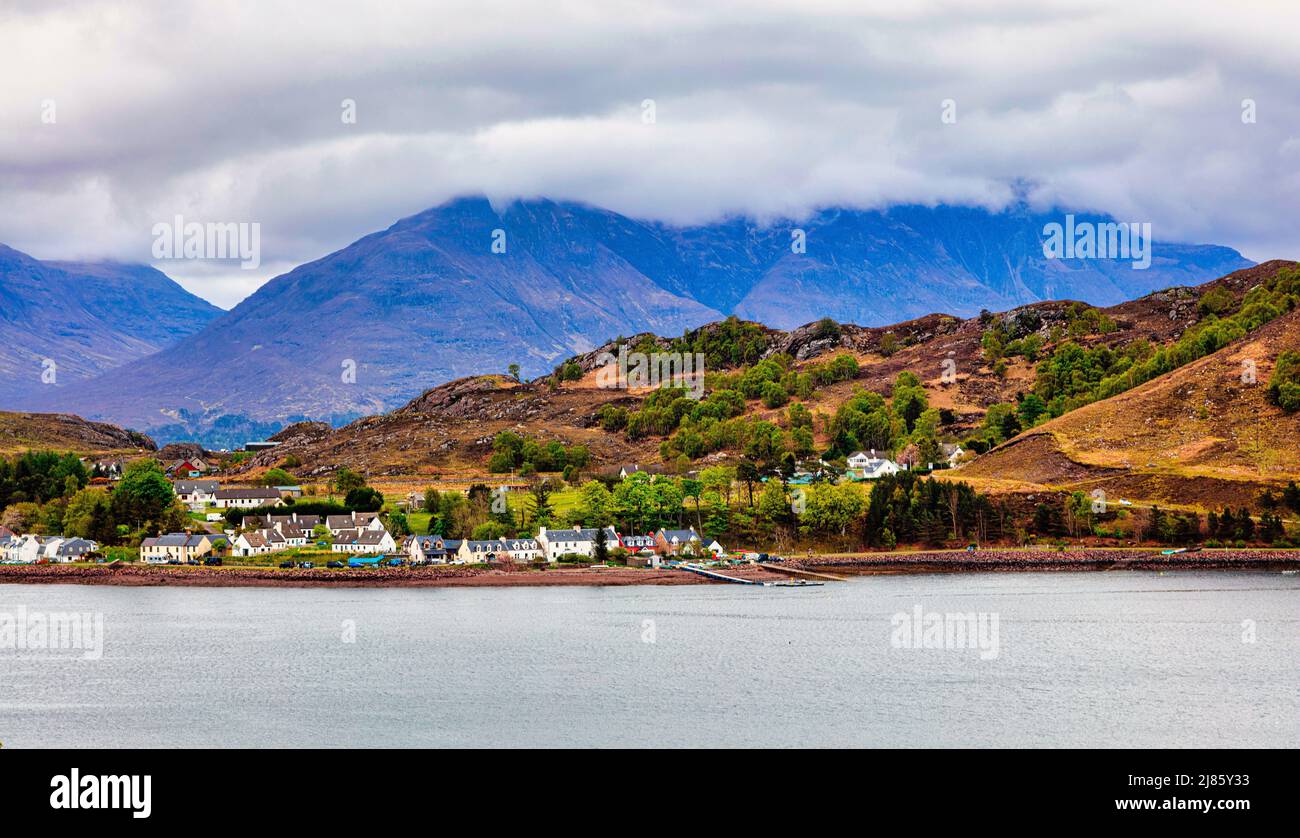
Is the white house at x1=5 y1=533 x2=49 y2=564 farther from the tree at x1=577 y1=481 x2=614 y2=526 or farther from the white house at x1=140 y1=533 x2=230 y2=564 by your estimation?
the tree at x1=577 y1=481 x2=614 y2=526

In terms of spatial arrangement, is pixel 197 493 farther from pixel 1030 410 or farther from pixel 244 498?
pixel 1030 410

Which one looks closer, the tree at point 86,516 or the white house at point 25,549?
the white house at point 25,549

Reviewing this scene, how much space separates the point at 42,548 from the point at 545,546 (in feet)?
155

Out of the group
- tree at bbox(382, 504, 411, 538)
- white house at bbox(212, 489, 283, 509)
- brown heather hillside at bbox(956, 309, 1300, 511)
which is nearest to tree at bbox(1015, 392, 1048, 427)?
brown heather hillside at bbox(956, 309, 1300, 511)

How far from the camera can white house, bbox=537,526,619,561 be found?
121m

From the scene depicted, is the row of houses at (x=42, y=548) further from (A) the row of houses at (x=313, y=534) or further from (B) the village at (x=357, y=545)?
(A) the row of houses at (x=313, y=534)

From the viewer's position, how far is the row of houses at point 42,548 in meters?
126

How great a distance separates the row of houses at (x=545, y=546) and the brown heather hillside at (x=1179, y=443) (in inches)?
1437

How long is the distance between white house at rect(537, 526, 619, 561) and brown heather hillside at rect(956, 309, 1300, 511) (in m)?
44.3

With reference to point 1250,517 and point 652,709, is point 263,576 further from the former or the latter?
point 1250,517

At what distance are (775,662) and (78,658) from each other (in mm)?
35718

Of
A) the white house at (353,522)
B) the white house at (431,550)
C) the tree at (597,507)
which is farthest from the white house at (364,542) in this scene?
the tree at (597,507)

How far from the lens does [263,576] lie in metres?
112
